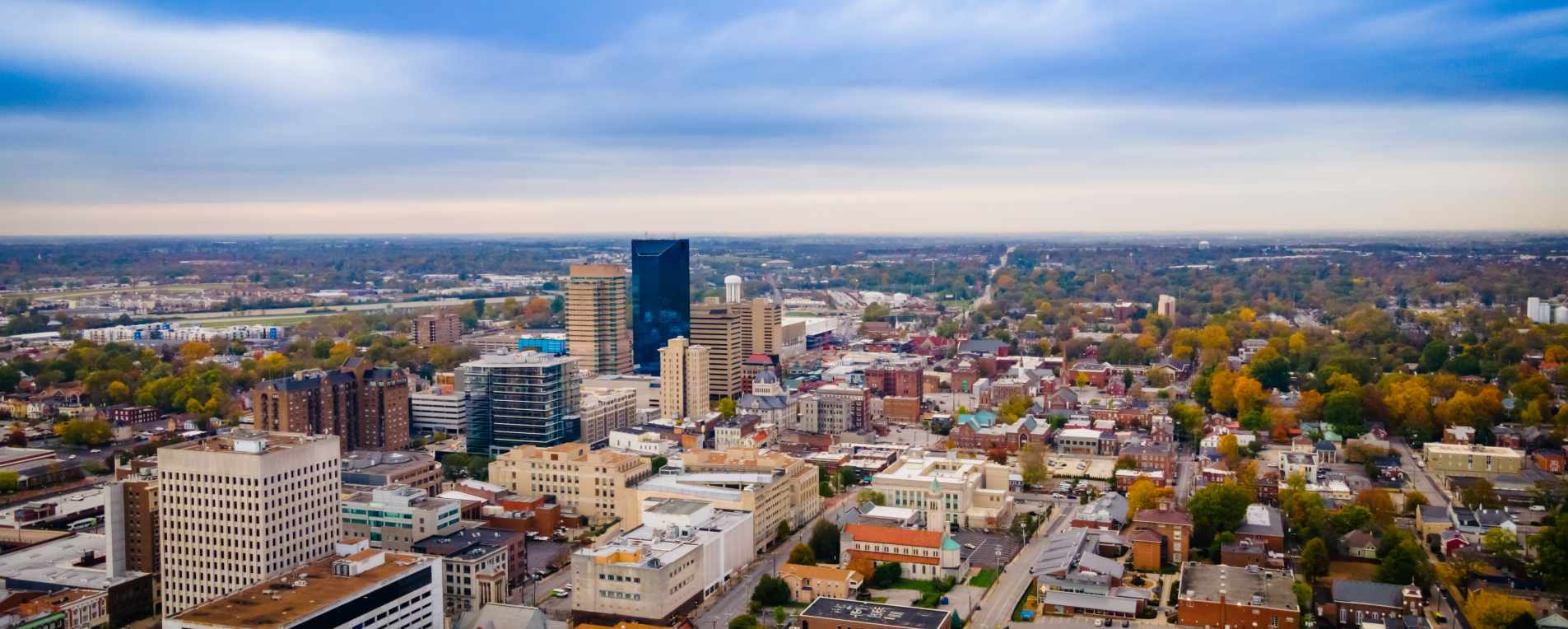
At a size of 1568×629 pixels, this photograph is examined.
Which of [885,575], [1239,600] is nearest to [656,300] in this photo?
[885,575]

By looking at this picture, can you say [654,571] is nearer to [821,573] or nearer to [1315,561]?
[821,573]

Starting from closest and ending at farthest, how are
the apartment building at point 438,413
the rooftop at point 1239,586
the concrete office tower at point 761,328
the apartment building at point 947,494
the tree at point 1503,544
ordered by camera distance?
the rooftop at point 1239,586 < the tree at point 1503,544 < the apartment building at point 947,494 < the apartment building at point 438,413 < the concrete office tower at point 761,328

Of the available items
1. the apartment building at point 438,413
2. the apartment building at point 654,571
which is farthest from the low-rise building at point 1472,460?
the apartment building at point 438,413

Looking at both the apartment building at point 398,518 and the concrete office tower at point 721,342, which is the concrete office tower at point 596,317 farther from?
the apartment building at point 398,518

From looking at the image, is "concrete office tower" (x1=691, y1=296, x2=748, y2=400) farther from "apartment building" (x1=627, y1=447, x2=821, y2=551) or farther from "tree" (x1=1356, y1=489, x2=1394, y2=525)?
"tree" (x1=1356, y1=489, x2=1394, y2=525)

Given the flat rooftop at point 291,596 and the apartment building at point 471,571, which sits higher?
the flat rooftop at point 291,596

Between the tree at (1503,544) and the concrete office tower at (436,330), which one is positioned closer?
the tree at (1503,544)

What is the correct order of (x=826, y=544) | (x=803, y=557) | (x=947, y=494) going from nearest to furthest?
1. (x=803, y=557)
2. (x=826, y=544)
3. (x=947, y=494)
